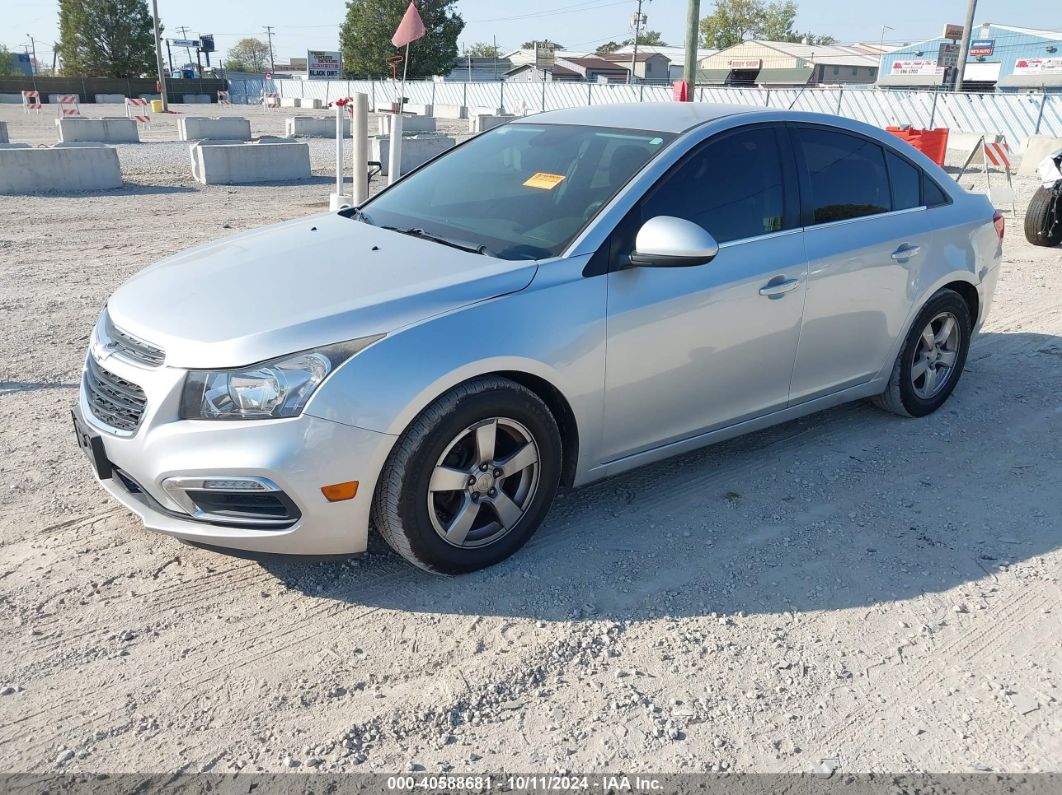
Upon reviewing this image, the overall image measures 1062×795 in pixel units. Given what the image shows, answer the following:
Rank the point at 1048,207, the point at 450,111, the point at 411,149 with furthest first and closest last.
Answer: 1. the point at 450,111
2. the point at 411,149
3. the point at 1048,207

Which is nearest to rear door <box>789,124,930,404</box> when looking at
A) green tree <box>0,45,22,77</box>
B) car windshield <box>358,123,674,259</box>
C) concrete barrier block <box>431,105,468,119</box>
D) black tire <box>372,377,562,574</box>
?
car windshield <box>358,123,674,259</box>

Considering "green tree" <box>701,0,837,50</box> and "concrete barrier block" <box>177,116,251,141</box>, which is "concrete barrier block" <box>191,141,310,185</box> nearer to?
"concrete barrier block" <box>177,116,251,141</box>

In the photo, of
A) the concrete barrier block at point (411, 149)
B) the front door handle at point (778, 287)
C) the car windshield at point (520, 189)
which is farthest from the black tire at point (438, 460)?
the concrete barrier block at point (411, 149)

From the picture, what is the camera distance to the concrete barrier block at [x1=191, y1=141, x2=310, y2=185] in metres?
14.6

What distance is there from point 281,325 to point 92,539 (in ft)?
4.65

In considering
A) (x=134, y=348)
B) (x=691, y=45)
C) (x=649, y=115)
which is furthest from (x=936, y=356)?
(x=691, y=45)

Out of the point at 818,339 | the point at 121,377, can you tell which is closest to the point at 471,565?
the point at 121,377

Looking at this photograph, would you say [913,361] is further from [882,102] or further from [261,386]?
[882,102]

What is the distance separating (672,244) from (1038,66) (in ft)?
214

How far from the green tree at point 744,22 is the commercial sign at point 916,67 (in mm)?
35175

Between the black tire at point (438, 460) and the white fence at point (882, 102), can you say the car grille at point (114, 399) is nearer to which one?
→ the black tire at point (438, 460)

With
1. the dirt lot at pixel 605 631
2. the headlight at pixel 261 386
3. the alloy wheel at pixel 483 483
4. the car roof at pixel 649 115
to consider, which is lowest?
the dirt lot at pixel 605 631

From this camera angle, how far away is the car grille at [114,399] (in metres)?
3.04

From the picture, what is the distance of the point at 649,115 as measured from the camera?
13.9ft
